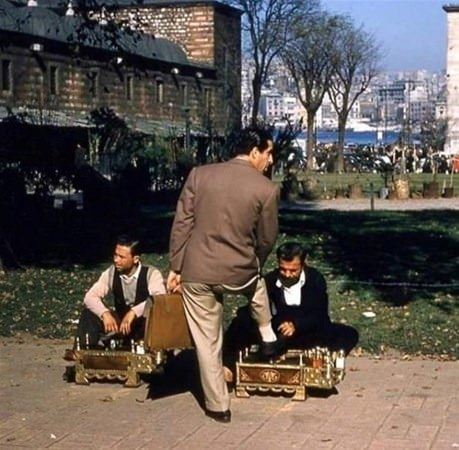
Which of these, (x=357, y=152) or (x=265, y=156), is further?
(x=357, y=152)

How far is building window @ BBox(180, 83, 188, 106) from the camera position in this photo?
75312 mm

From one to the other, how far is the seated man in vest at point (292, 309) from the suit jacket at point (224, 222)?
3.61 ft

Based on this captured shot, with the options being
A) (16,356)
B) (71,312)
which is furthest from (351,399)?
(71,312)

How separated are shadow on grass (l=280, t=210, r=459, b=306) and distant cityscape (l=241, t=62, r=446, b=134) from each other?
1595 centimetres

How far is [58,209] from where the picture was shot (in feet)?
99.7

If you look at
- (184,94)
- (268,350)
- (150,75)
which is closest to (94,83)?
(150,75)

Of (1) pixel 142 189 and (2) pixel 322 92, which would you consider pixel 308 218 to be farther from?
(2) pixel 322 92

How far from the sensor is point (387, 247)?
1955cm

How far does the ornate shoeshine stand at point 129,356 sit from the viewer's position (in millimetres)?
8062

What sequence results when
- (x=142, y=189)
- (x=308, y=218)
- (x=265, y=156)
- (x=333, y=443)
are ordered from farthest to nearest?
(x=142, y=189) → (x=308, y=218) → (x=265, y=156) → (x=333, y=443)

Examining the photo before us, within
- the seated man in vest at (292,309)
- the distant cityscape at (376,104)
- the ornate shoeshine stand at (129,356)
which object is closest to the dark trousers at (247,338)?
the seated man in vest at (292,309)

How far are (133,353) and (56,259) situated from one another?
10070 mm

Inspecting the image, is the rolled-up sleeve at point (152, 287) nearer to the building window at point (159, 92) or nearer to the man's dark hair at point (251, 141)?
the man's dark hair at point (251, 141)

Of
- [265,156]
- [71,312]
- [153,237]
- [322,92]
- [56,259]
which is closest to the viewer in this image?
[265,156]
